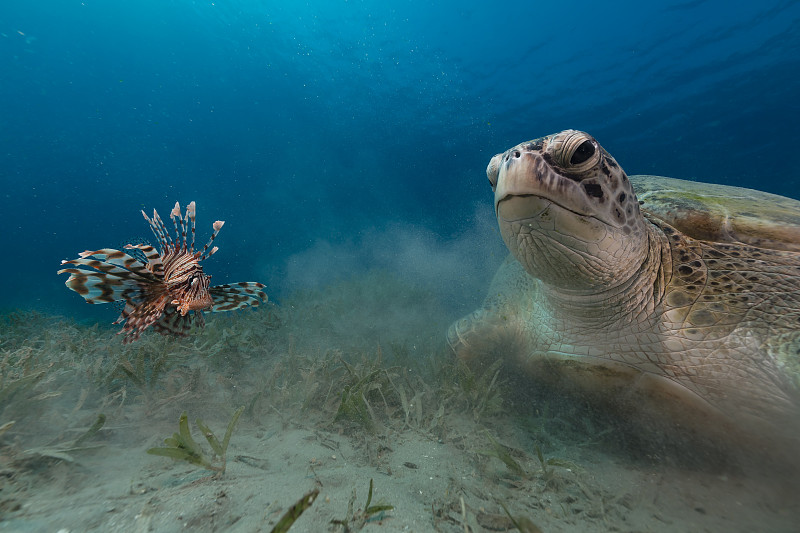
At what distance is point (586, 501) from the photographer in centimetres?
154

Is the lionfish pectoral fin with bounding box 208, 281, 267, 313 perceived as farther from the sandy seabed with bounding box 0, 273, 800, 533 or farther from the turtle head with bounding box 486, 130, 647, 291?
the turtle head with bounding box 486, 130, 647, 291

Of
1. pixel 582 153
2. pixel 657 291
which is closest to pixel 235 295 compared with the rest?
pixel 582 153

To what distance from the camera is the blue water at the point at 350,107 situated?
15688 millimetres

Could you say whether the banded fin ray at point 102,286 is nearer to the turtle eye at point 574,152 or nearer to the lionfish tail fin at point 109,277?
the lionfish tail fin at point 109,277

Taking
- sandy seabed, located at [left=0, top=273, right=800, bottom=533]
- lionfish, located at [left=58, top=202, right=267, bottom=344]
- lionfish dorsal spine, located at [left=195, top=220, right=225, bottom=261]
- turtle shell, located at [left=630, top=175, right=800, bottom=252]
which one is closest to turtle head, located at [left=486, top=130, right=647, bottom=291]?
turtle shell, located at [left=630, top=175, right=800, bottom=252]

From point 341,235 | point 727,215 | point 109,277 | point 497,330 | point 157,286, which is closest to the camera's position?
point 109,277

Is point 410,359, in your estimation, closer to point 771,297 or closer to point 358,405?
point 358,405

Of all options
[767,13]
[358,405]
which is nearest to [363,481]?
[358,405]

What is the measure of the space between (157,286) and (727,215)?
11.6 feet

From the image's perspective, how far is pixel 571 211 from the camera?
156cm

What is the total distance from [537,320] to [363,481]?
161 cm

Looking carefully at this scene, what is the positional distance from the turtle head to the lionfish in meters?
1.65

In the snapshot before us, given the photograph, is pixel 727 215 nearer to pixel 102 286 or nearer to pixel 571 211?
pixel 571 211

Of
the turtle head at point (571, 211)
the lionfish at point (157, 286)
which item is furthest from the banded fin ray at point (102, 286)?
the turtle head at point (571, 211)
